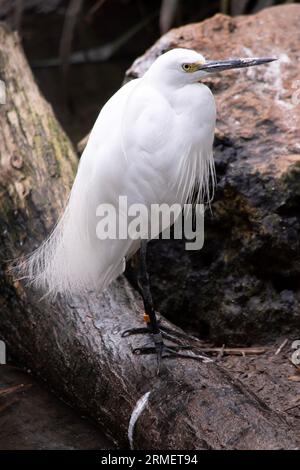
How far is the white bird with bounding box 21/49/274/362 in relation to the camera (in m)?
2.57

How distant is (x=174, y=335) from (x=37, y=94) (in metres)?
1.66

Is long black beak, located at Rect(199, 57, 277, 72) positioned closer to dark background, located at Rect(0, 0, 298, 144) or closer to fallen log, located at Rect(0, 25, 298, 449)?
fallen log, located at Rect(0, 25, 298, 449)

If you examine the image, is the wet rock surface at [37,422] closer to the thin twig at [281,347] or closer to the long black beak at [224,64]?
the thin twig at [281,347]

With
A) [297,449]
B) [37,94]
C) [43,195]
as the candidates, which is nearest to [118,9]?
[37,94]

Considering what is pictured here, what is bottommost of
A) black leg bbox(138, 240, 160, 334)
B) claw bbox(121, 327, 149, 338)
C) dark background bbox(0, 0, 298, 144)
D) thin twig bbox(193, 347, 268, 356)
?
thin twig bbox(193, 347, 268, 356)

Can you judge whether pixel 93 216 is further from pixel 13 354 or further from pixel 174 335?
pixel 13 354

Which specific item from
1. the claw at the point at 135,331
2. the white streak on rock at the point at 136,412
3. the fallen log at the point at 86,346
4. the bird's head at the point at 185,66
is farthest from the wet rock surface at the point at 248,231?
the white streak on rock at the point at 136,412

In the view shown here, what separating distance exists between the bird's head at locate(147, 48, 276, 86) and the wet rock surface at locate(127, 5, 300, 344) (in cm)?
69

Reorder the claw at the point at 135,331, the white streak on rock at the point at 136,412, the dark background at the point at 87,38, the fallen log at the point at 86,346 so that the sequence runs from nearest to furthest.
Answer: the fallen log at the point at 86,346 < the white streak on rock at the point at 136,412 < the claw at the point at 135,331 < the dark background at the point at 87,38

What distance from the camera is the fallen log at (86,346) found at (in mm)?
2391

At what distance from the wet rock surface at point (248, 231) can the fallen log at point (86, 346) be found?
340 millimetres

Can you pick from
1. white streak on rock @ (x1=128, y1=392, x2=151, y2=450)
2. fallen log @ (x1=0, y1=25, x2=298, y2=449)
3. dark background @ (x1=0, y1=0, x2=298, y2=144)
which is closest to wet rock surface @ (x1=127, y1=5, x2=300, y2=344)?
fallen log @ (x1=0, y1=25, x2=298, y2=449)

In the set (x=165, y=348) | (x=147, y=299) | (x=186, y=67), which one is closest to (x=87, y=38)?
(x=186, y=67)

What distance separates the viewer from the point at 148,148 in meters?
2.57
